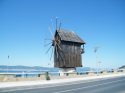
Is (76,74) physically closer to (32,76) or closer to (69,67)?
(69,67)

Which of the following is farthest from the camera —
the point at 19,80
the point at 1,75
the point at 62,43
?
the point at 62,43

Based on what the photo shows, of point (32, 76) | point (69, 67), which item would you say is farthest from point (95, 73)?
point (32, 76)

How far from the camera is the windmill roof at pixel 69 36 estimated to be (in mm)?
47812

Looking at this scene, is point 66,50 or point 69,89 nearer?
point 69,89

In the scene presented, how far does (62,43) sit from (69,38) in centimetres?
221

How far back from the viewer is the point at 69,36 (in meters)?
49.5

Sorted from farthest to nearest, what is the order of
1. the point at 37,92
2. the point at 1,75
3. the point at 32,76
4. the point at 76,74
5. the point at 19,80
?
1. the point at 76,74
2. the point at 32,76
3. the point at 19,80
4. the point at 1,75
5. the point at 37,92

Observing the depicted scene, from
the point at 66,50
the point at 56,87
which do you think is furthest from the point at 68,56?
the point at 56,87

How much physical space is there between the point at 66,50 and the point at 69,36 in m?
3.76

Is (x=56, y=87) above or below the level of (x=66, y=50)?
below

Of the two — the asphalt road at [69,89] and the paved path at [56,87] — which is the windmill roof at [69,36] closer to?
the paved path at [56,87]

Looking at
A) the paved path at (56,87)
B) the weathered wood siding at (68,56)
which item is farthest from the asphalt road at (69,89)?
the weathered wood siding at (68,56)

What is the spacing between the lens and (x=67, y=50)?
47.4m

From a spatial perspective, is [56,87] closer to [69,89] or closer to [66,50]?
[69,89]
